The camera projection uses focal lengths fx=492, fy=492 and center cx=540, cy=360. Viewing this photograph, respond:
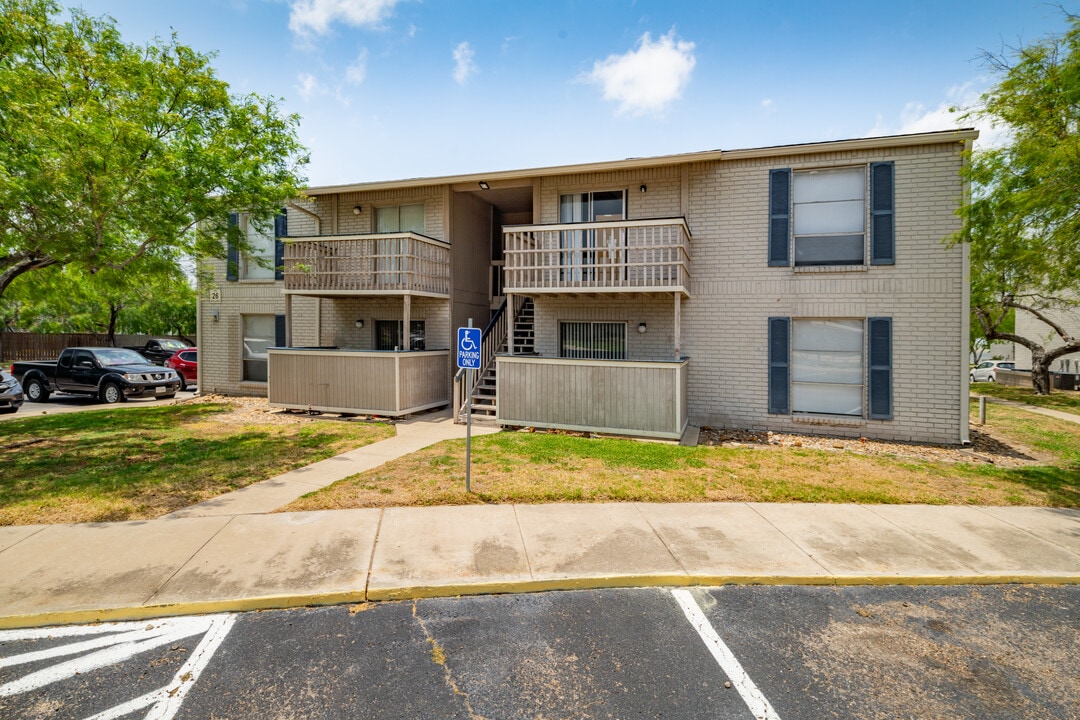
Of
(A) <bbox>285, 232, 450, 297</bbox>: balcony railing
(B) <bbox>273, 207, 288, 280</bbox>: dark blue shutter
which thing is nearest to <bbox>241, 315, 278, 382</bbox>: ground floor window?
(B) <bbox>273, 207, 288, 280</bbox>: dark blue shutter

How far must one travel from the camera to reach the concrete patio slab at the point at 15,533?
4.84 meters

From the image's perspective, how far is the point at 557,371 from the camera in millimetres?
10641

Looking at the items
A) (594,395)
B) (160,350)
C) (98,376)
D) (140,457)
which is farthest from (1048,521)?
(160,350)

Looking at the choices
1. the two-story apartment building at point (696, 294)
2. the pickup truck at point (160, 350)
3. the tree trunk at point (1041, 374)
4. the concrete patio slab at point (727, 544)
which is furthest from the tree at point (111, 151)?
the tree trunk at point (1041, 374)

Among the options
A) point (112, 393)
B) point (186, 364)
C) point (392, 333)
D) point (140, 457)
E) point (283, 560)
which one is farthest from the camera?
point (186, 364)

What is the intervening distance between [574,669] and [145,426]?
1190cm

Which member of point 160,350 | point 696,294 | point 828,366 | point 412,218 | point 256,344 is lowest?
point 828,366

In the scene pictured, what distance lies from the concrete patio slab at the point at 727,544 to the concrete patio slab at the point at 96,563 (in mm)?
4659

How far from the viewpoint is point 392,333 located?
14578 millimetres

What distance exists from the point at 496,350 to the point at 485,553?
912 centimetres

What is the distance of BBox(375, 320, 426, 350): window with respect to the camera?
14312 millimetres

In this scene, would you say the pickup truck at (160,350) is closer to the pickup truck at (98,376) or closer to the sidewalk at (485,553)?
the pickup truck at (98,376)

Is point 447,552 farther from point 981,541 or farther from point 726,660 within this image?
point 981,541

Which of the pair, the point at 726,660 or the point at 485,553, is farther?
the point at 485,553
